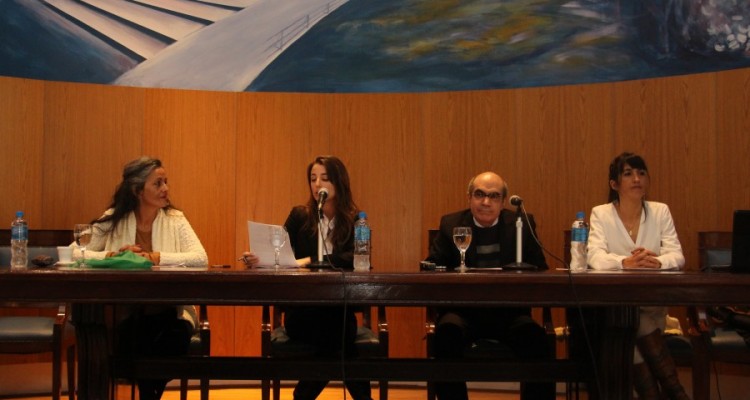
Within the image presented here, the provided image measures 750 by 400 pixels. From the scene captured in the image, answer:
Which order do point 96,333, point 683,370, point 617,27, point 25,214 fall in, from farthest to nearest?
1. point 617,27
2. point 25,214
3. point 683,370
4. point 96,333

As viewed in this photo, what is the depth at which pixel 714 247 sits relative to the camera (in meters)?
4.82

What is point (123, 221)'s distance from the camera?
4426 mm

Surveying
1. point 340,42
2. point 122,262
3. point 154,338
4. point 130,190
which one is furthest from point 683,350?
point 340,42

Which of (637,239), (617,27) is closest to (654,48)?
(617,27)

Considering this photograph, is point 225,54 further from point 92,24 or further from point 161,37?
point 92,24

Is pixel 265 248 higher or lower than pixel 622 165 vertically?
lower

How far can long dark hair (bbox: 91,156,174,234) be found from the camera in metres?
4.40

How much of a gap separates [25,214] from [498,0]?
3390 millimetres

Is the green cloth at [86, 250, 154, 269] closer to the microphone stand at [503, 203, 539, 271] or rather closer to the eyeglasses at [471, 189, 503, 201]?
the microphone stand at [503, 203, 539, 271]

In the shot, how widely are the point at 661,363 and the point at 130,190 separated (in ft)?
8.76

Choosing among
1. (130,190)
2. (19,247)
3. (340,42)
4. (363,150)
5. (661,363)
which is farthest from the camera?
(340,42)

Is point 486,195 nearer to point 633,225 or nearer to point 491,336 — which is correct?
point 491,336


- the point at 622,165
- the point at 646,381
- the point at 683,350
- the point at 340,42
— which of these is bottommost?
the point at 646,381

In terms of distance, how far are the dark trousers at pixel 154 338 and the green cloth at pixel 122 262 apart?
1.25 ft
